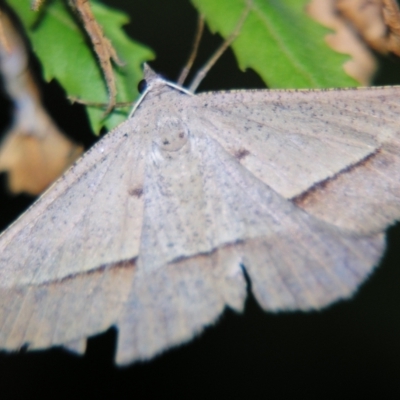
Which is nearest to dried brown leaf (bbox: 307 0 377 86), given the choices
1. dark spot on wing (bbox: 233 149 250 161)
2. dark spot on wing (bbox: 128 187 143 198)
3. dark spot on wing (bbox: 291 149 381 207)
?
dark spot on wing (bbox: 291 149 381 207)

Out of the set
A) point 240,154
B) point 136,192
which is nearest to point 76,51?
point 136,192

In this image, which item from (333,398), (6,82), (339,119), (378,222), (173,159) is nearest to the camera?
(378,222)

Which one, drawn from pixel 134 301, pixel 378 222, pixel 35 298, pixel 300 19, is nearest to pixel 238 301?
pixel 134 301

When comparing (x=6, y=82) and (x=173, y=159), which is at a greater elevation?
(x=6, y=82)

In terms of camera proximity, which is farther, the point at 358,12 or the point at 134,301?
the point at 358,12

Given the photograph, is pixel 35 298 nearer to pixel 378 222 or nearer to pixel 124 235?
pixel 124 235

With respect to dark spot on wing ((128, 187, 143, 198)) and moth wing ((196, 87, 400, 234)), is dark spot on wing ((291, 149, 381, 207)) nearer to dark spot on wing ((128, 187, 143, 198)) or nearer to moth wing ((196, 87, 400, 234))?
moth wing ((196, 87, 400, 234))

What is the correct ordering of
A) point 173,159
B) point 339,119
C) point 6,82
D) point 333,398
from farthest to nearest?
1. point 333,398
2. point 6,82
3. point 173,159
4. point 339,119

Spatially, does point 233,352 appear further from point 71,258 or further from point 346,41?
point 346,41
